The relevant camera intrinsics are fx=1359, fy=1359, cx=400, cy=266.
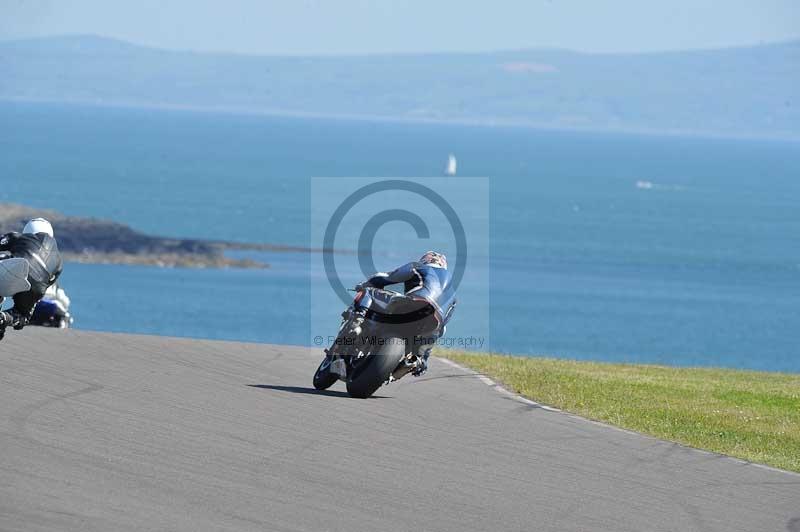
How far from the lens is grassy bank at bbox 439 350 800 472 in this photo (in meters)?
14.5

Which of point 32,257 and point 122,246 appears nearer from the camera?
point 32,257

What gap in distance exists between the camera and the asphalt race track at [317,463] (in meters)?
9.12

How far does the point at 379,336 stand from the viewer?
14.1m

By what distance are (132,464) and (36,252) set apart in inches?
205

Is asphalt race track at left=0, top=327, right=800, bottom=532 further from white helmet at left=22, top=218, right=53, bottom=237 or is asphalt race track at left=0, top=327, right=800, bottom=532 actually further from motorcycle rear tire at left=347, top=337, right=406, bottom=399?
white helmet at left=22, top=218, right=53, bottom=237

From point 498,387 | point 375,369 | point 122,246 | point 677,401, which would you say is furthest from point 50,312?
point 122,246

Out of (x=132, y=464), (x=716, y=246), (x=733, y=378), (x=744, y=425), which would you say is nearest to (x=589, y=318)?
(x=716, y=246)

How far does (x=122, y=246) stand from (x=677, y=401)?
11790 cm

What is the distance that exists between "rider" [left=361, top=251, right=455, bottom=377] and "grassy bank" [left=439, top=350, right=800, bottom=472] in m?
2.14

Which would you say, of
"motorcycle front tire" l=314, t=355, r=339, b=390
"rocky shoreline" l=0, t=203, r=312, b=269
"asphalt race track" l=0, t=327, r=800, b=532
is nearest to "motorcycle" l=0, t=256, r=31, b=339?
"asphalt race track" l=0, t=327, r=800, b=532

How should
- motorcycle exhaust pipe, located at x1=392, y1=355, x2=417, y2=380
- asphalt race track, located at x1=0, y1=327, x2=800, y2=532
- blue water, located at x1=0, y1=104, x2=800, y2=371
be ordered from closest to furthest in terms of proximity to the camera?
asphalt race track, located at x1=0, y1=327, x2=800, y2=532
motorcycle exhaust pipe, located at x1=392, y1=355, x2=417, y2=380
blue water, located at x1=0, y1=104, x2=800, y2=371

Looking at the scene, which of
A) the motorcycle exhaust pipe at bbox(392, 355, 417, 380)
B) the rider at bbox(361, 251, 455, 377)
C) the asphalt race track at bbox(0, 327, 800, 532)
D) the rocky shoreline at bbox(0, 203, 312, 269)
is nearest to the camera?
the asphalt race track at bbox(0, 327, 800, 532)

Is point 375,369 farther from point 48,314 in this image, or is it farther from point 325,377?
point 48,314

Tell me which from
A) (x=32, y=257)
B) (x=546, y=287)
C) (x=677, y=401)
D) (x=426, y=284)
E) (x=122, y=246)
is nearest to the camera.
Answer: (x=426, y=284)
